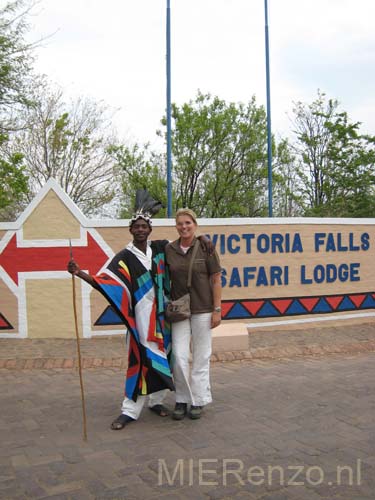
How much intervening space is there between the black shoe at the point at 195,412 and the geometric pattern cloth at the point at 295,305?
12.8 feet

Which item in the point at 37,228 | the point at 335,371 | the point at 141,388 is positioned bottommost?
the point at 335,371

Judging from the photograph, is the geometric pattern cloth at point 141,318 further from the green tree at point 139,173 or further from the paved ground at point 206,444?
the green tree at point 139,173

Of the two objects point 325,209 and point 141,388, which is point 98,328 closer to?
point 141,388

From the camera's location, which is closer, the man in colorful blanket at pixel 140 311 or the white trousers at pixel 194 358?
the man in colorful blanket at pixel 140 311

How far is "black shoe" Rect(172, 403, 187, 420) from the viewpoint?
437cm

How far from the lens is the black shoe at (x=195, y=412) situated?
4.35 m

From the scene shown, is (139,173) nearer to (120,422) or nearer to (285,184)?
(285,184)

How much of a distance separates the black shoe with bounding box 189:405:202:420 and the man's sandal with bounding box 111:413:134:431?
1.69 ft

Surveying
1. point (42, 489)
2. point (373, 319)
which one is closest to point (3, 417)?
point (42, 489)

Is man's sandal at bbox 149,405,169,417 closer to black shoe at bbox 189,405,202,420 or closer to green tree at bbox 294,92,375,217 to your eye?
black shoe at bbox 189,405,202,420

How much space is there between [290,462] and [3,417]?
8.46ft

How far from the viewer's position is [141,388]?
14.0 ft

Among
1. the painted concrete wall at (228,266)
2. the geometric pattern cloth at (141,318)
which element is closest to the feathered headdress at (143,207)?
the geometric pattern cloth at (141,318)

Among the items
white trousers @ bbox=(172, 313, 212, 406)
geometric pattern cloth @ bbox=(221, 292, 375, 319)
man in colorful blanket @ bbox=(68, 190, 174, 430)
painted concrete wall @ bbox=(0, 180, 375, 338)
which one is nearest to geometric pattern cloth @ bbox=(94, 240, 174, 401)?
man in colorful blanket @ bbox=(68, 190, 174, 430)
